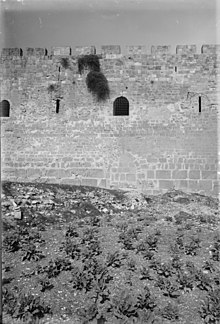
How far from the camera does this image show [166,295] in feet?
19.4

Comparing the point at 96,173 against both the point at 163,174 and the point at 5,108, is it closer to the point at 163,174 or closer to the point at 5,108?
the point at 163,174

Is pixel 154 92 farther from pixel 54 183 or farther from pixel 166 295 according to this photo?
pixel 166 295

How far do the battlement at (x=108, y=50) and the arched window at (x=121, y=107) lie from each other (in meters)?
2.22

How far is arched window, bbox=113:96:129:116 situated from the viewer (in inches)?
563

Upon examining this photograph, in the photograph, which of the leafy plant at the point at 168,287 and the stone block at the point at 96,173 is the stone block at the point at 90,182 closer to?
the stone block at the point at 96,173

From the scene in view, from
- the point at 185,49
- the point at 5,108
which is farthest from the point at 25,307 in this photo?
the point at 185,49

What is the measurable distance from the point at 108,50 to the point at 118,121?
3456 millimetres

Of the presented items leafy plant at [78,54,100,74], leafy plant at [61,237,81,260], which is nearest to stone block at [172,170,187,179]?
leafy plant at [78,54,100,74]

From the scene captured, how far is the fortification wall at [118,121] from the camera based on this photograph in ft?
45.4

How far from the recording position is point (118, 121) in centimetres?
1417

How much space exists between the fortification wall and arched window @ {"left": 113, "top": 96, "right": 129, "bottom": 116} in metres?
0.23

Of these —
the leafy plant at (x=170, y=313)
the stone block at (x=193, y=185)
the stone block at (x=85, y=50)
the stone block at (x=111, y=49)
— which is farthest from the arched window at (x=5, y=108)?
the leafy plant at (x=170, y=313)

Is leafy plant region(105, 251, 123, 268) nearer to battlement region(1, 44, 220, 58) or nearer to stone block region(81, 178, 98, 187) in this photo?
stone block region(81, 178, 98, 187)

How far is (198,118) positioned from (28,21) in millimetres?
8399
